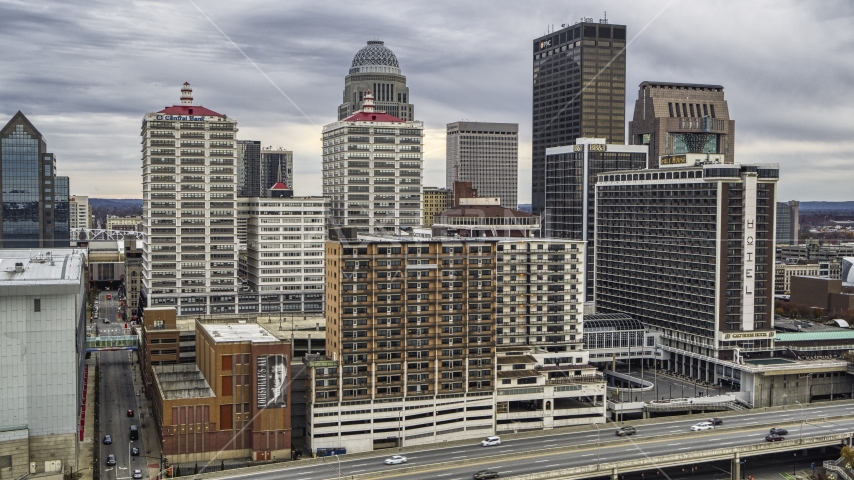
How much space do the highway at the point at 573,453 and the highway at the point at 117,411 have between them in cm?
1303

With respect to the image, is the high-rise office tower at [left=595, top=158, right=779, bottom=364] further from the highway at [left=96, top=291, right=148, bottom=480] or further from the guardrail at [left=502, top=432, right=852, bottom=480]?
the highway at [left=96, top=291, right=148, bottom=480]

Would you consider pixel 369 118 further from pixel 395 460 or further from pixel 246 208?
pixel 395 460

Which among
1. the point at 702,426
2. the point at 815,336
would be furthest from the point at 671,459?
the point at 815,336

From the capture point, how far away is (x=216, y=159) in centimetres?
16162

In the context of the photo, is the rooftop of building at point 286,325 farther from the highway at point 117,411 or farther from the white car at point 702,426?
the white car at point 702,426

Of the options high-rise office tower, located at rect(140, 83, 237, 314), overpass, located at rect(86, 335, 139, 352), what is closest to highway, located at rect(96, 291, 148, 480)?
overpass, located at rect(86, 335, 139, 352)

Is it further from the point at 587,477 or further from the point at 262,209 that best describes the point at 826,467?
the point at 262,209

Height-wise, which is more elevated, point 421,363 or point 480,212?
point 480,212

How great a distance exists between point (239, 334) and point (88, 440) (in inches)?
754

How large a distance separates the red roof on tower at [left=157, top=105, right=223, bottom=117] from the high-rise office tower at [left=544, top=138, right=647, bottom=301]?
74.4 m

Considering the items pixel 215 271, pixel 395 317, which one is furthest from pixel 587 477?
pixel 215 271

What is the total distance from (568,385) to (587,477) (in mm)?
19787

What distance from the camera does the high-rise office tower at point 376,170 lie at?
176m

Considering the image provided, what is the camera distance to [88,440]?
96.9m
